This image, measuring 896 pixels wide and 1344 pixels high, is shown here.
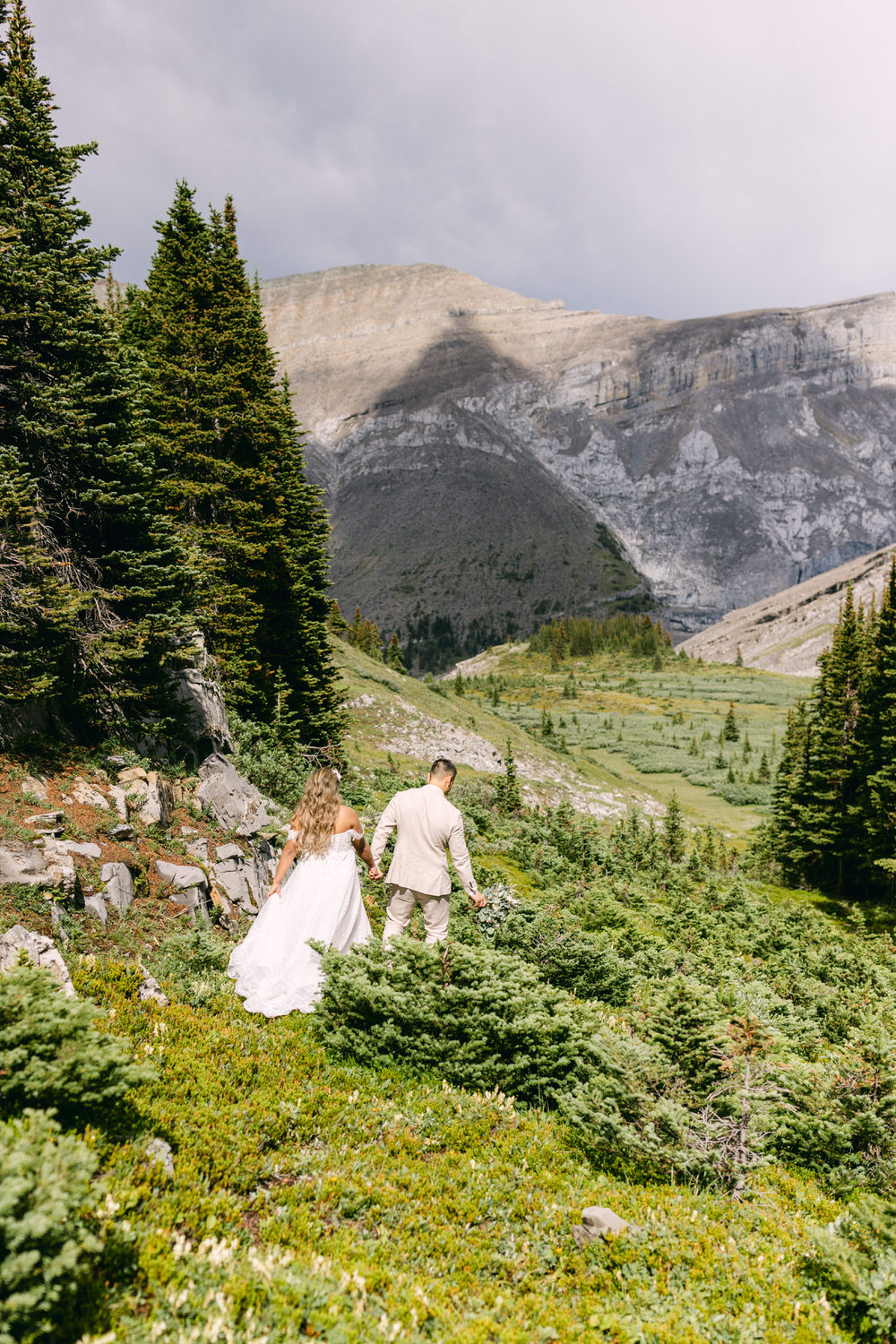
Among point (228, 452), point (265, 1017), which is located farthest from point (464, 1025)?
point (228, 452)

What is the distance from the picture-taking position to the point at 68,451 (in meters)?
12.8

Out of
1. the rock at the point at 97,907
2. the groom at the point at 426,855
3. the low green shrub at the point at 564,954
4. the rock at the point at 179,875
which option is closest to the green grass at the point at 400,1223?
the groom at the point at 426,855

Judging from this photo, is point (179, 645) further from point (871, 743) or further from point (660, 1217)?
point (871, 743)

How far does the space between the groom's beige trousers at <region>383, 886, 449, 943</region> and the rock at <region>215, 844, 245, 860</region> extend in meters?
4.66

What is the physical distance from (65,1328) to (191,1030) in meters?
3.68

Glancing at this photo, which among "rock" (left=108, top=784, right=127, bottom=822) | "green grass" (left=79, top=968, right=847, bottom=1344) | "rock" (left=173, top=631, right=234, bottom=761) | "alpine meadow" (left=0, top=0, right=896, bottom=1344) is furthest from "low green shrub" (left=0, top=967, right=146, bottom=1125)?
"rock" (left=173, top=631, right=234, bottom=761)

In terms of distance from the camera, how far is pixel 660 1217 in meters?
4.98

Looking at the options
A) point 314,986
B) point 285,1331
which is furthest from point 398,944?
point 285,1331

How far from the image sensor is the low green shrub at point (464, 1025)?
6.46 meters

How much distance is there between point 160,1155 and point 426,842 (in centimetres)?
414

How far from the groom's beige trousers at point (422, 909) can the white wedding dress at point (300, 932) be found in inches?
21.7

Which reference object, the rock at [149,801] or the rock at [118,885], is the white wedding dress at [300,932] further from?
the rock at [149,801]

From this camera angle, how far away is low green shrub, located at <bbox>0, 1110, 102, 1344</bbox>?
269 cm

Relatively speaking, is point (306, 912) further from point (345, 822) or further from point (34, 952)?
point (34, 952)
